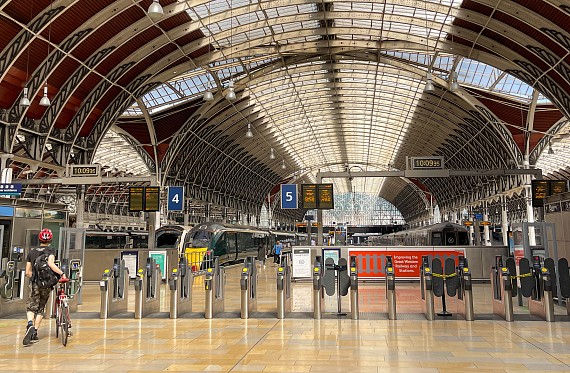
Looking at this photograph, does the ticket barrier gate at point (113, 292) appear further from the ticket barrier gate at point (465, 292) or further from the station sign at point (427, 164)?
the station sign at point (427, 164)

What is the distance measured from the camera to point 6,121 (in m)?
23.8

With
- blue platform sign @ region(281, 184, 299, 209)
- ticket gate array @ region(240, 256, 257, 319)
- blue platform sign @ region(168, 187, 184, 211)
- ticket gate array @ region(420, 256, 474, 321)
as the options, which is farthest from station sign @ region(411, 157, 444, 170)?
blue platform sign @ region(168, 187, 184, 211)

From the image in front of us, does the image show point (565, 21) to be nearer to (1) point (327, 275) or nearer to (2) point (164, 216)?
(1) point (327, 275)

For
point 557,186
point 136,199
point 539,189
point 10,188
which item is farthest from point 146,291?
point 557,186

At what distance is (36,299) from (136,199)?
16648mm

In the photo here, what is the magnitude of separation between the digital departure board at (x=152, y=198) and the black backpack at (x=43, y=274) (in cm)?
1622

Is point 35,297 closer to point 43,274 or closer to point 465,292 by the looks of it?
point 43,274

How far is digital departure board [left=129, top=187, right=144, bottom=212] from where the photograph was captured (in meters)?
24.9

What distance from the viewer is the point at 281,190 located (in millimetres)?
24859

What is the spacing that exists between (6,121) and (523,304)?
927 inches

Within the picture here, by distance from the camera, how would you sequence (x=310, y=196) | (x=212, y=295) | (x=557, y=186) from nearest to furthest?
1. (x=212, y=295)
2. (x=557, y=186)
3. (x=310, y=196)

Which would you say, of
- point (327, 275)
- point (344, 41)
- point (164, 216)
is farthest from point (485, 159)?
point (327, 275)

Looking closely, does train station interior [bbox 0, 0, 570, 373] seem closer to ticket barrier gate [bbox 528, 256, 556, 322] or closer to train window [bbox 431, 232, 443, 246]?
ticket barrier gate [bbox 528, 256, 556, 322]

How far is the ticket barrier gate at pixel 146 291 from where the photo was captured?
38.3 feet
